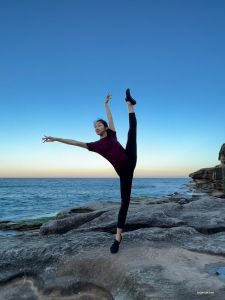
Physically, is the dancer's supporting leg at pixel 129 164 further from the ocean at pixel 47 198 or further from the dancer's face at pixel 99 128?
the ocean at pixel 47 198

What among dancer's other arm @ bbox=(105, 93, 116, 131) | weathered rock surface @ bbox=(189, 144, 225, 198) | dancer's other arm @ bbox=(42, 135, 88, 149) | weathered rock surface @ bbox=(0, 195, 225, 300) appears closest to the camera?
weathered rock surface @ bbox=(0, 195, 225, 300)

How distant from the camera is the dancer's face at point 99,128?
5.34 m

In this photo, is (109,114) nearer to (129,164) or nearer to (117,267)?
(129,164)

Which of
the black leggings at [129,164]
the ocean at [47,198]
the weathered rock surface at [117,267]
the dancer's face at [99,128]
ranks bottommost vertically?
the ocean at [47,198]

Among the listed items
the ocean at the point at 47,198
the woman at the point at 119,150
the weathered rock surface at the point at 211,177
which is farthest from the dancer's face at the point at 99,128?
the weathered rock surface at the point at 211,177

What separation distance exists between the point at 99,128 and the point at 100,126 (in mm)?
47

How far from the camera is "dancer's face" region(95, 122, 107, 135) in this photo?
5.34 metres

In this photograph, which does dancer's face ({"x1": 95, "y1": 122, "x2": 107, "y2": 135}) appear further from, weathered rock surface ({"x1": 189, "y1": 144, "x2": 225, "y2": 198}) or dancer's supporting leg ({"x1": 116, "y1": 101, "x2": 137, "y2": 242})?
weathered rock surface ({"x1": 189, "y1": 144, "x2": 225, "y2": 198})

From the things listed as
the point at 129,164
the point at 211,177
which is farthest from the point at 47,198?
the point at 129,164

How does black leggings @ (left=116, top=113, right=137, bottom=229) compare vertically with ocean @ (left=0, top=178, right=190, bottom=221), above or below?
above

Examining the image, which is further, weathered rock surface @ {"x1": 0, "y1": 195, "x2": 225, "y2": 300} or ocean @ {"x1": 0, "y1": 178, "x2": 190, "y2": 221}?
ocean @ {"x1": 0, "y1": 178, "x2": 190, "y2": 221}

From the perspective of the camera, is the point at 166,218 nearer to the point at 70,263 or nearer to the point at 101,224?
the point at 101,224

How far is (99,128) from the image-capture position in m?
5.33

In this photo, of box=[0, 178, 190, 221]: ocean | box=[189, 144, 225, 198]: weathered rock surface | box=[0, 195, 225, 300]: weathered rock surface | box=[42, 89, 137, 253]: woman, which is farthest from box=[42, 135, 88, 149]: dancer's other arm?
box=[189, 144, 225, 198]: weathered rock surface
